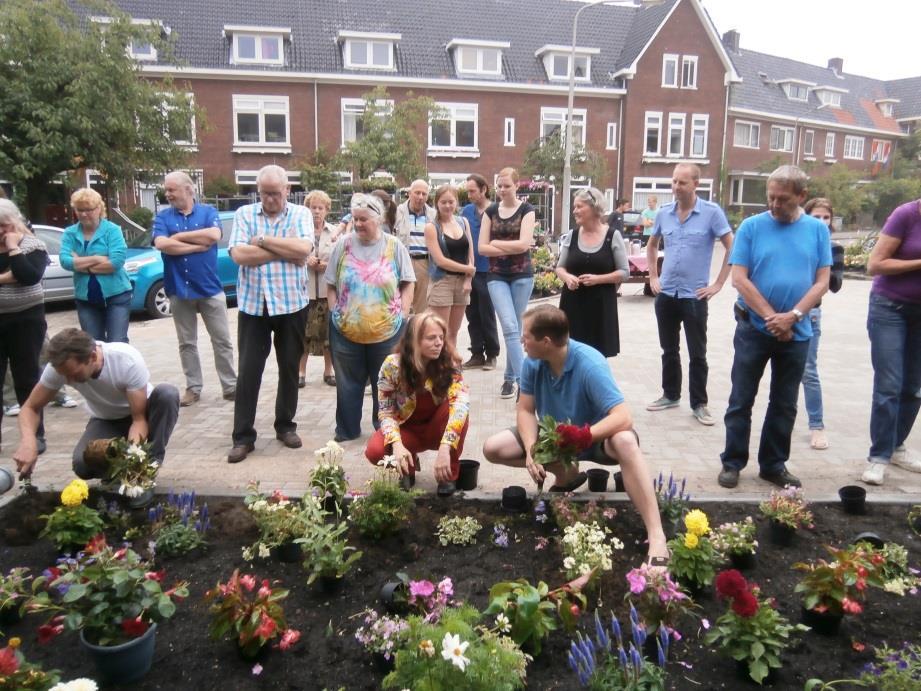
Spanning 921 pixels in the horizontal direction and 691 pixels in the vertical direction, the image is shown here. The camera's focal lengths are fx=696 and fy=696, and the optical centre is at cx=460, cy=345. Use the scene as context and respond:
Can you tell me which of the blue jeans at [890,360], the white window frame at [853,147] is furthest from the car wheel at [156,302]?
the white window frame at [853,147]

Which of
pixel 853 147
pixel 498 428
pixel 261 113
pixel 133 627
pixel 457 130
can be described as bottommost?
pixel 498 428

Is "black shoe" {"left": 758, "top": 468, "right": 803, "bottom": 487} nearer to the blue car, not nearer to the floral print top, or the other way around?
the floral print top

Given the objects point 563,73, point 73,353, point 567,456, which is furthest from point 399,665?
point 563,73

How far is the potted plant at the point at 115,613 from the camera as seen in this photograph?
7.86ft

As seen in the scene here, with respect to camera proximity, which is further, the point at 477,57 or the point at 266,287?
the point at 477,57

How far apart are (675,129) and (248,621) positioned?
1408 inches

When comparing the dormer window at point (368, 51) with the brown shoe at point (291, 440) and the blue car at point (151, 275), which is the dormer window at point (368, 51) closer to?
the blue car at point (151, 275)

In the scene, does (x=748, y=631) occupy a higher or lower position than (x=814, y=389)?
lower

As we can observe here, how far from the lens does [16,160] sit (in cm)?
1477

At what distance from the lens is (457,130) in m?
31.6

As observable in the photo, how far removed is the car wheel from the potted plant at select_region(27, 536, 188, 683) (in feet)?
29.8

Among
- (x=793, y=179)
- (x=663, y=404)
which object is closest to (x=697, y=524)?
(x=793, y=179)

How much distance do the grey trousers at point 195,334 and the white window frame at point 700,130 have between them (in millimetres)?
33007

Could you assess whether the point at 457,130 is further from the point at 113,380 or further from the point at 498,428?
the point at 113,380
